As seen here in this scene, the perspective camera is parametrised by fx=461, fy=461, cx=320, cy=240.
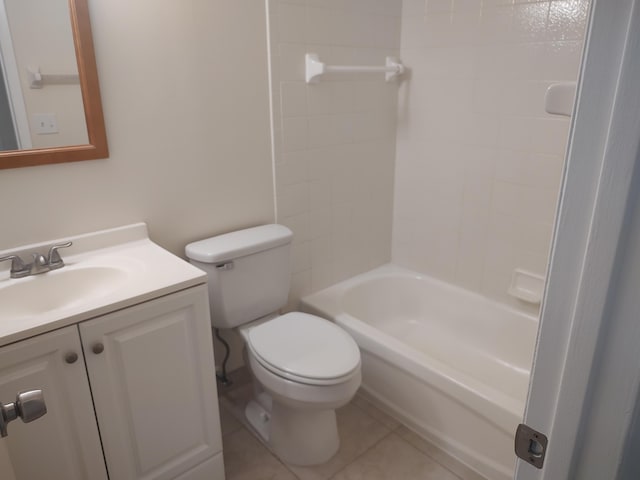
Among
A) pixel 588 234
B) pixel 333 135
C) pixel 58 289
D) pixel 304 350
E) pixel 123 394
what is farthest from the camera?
pixel 333 135

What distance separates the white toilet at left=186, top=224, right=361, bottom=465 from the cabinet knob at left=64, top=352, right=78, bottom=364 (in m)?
0.60

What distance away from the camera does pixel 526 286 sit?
7.02 ft

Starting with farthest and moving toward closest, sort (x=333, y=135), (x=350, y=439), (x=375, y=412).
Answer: (x=333, y=135) < (x=375, y=412) < (x=350, y=439)

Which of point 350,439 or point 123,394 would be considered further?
point 350,439

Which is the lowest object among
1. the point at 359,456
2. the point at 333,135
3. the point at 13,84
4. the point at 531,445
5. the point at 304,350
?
the point at 359,456

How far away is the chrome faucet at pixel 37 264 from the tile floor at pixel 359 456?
997 millimetres

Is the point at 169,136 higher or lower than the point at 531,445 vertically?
higher

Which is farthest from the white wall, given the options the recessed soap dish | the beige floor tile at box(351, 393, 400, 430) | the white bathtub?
the recessed soap dish

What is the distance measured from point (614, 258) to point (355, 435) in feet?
5.65

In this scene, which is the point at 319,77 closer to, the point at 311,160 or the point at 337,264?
the point at 311,160

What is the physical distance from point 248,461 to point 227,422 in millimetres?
252

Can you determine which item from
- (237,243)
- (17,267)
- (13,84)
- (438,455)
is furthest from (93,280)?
(438,455)

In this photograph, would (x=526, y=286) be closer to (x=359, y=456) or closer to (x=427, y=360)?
(x=427, y=360)

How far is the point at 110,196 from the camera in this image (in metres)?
1.63
